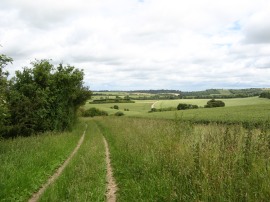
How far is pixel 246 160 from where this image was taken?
649 centimetres

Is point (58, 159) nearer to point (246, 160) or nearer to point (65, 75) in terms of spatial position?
point (246, 160)

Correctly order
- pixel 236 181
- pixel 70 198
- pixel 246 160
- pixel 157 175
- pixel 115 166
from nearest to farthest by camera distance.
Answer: pixel 236 181 < pixel 246 160 < pixel 70 198 < pixel 157 175 < pixel 115 166

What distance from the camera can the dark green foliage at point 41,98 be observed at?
76.7 feet

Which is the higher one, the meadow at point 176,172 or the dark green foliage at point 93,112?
the meadow at point 176,172

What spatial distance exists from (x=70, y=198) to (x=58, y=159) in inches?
292

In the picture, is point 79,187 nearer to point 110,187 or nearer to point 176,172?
point 110,187

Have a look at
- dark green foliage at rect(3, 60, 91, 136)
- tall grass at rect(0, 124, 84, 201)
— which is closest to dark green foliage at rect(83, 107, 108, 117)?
dark green foliage at rect(3, 60, 91, 136)

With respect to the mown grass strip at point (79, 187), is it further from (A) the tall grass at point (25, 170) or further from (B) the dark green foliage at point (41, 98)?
(B) the dark green foliage at point (41, 98)

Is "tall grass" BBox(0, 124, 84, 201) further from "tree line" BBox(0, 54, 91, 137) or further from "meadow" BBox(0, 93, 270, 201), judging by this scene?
"tree line" BBox(0, 54, 91, 137)

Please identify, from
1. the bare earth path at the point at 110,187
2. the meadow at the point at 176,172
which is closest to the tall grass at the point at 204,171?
the meadow at the point at 176,172

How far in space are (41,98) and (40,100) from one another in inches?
10.5

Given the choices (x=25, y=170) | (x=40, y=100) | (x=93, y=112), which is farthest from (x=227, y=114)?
(x=93, y=112)

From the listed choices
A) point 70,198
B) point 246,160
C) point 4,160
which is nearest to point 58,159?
point 4,160

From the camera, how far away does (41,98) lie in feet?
83.4
